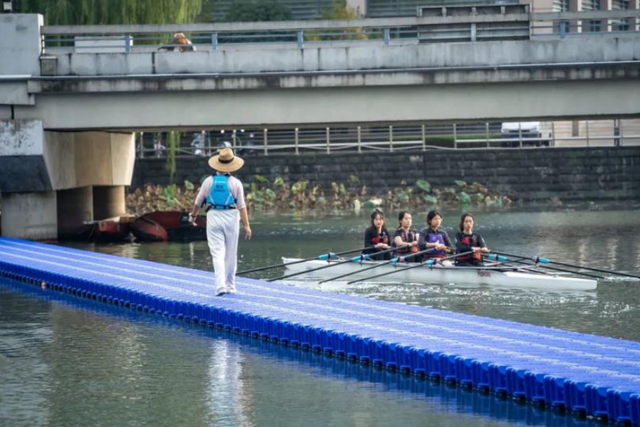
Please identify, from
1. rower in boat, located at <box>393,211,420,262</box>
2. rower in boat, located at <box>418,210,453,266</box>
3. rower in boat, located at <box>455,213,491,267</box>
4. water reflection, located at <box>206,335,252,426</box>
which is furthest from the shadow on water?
rower in boat, located at <box>393,211,420,262</box>

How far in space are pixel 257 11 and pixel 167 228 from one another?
101ft

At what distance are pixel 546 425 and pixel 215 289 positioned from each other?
7739mm

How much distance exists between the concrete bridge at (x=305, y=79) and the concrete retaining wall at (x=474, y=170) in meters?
18.4

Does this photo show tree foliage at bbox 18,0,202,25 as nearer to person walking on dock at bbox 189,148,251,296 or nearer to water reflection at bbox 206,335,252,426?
person walking on dock at bbox 189,148,251,296

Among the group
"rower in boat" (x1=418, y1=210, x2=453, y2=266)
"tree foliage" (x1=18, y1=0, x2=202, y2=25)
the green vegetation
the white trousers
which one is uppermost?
"tree foliage" (x1=18, y1=0, x2=202, y2=25)

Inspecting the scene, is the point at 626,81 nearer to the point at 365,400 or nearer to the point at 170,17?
the point at 170,17

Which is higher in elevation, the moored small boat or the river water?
the river water

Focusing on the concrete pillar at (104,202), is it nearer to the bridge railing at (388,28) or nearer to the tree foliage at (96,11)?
the tree foliage at (96,11)

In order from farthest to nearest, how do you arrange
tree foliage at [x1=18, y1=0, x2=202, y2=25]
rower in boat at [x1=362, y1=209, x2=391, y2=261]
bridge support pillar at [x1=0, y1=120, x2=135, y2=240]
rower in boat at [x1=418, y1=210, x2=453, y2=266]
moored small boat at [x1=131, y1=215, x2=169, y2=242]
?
tree foliage at [x1=18, y1=0, x2=202, y2=25] → moored small boat at [x1=131, y1=215, x2=169, y2=242] → bridge support pillar at [x1=0, y1=120, x2=135, y2=240] → rower in boat at [x1=362, y1=209, x2=391, y2=261] → rower in boat at [x1=418, y1=210, x2=453, y2=266]

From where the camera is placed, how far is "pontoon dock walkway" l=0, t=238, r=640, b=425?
10484 mm

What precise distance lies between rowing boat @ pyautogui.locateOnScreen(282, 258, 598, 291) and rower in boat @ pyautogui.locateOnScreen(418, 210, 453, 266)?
23.0 inches

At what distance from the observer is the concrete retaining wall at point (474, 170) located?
47.5 meters

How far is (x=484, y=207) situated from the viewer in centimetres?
4509

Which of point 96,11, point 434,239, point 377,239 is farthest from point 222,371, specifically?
point 96,11
